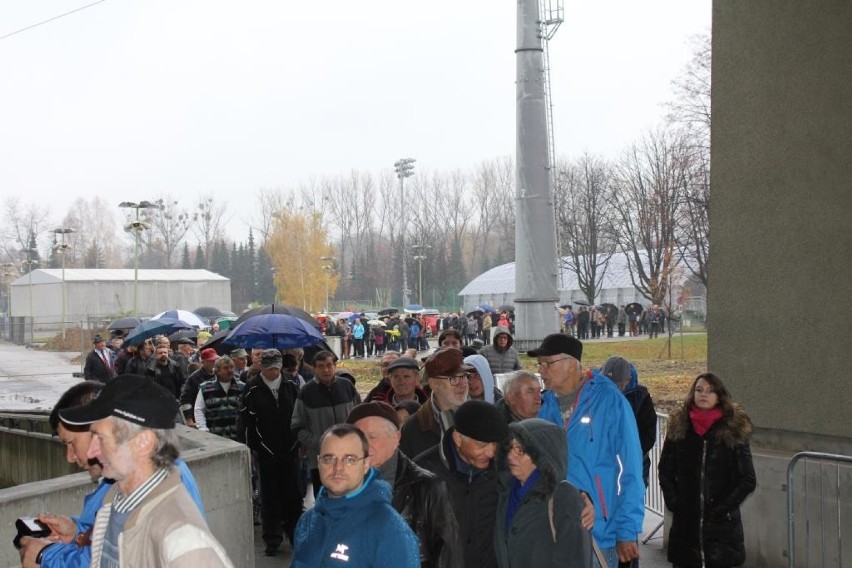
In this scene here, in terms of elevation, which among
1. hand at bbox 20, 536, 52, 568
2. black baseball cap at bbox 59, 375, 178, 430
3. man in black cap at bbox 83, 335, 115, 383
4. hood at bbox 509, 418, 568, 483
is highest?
black baseball cap at bbox 59, 375, 178, 430

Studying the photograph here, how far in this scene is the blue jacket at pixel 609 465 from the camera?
4.90 metres

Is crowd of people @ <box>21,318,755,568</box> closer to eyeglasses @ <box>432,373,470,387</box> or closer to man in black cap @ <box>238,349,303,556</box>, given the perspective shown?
eyeglasses @ <box>432,373,470,387</box>

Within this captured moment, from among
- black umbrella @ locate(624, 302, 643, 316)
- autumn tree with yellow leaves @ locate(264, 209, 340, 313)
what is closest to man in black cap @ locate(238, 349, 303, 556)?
black umbrella @ locate(624, 302, 643, 316)

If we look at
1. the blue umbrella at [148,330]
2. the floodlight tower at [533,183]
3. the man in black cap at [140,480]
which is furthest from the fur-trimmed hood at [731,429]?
the floodlight tower at [533,183]

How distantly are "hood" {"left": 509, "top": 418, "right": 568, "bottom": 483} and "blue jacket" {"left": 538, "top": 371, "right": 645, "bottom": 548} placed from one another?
78 centimetres

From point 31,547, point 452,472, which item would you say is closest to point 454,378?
point 452,472

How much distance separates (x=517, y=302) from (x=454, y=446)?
20.8 m

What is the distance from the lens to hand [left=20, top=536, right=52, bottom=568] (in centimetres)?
323

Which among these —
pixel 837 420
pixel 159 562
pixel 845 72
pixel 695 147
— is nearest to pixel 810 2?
pixel 845 72

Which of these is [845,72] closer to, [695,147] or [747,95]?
[747,95]

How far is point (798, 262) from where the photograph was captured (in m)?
7.49

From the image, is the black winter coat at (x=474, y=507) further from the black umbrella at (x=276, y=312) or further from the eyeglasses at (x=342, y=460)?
the black umbrella at (x=276, y=312)

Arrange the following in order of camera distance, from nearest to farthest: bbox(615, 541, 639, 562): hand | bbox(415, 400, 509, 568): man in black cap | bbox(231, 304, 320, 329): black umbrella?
bbox(415, 400, 509, 568): man in black cap < bbox(615, 541, 639, 562): hand < bbox(231, 304, 320, 329): black umbrella

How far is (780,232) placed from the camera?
7.63m
